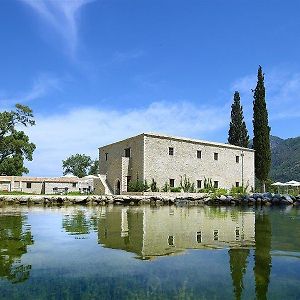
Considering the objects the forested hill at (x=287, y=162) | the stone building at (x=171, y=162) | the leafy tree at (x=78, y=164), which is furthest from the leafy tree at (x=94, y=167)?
the forested hill at (x=287, y=162)

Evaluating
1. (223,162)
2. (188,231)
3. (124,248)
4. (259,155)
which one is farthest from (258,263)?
(259,155)

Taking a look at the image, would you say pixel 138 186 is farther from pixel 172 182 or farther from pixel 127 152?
pixel 127 152

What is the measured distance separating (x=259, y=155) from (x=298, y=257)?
41513 millimetres

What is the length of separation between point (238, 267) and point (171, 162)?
3307 cm

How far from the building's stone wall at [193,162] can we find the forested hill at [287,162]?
67881 mm

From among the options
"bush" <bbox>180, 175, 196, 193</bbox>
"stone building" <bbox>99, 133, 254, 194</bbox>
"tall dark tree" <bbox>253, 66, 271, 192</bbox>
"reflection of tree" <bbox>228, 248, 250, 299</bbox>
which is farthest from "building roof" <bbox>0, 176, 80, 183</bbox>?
"reflection of tree" <bbox>228, 248, 250, 299</bbox>

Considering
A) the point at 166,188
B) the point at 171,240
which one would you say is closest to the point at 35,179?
the point at 166,188

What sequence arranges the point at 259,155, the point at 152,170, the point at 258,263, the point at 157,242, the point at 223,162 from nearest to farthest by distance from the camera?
the point at 258,263 < the point at 157,242 < the point at 152,170 < the point at 223,162 < the point at 259,155

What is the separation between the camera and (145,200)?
3019 centimetres

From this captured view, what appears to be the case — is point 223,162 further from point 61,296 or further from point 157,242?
point 61,296

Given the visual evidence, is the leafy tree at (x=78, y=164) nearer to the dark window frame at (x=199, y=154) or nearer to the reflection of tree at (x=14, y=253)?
the dark window frame at (x=199, y=154)

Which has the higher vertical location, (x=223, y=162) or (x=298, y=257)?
(x=223, y=162)

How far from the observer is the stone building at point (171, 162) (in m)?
37.5

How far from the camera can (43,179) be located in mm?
50906
